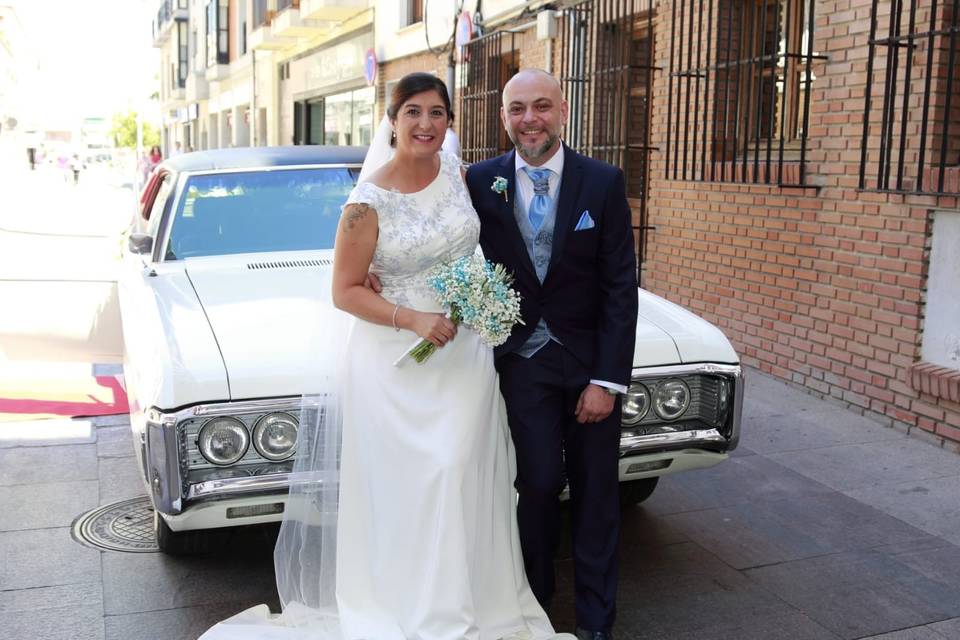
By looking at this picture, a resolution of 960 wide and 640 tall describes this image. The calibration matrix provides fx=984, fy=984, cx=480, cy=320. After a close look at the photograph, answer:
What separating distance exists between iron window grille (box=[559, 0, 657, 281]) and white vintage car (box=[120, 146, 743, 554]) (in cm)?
435

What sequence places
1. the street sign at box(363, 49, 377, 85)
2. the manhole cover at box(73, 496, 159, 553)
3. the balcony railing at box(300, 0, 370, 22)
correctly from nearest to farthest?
the manhole cover at box(73, 496, 159, 553), the street sign at box(363, 49, 377, 85), the balcony railing at box(300, 0, 370, 22)

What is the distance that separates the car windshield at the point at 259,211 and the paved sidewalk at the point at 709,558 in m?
1.34

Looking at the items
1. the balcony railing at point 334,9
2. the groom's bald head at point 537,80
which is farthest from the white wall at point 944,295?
the balcony railing at point 334,9

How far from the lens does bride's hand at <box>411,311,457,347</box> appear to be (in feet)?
10.0

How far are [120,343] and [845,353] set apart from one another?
218 inches

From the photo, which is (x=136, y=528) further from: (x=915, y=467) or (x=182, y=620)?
(x=915, y=467)

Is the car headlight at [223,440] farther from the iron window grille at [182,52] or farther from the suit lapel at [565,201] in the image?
the iron window grille at [182,52]

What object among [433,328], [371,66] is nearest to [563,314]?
[433,328]

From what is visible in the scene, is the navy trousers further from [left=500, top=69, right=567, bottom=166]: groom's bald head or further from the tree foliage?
the tree foliage

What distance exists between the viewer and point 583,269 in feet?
10.3

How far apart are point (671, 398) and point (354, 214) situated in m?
1.58

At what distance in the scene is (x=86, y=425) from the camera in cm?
603

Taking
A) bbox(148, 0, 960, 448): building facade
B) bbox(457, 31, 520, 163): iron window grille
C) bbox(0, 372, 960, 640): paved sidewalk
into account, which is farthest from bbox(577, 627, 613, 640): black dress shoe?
bbox(457, 31, 520, 163): iron window grille

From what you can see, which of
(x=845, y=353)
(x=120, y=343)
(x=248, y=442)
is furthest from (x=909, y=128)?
(x=120, y=343)
